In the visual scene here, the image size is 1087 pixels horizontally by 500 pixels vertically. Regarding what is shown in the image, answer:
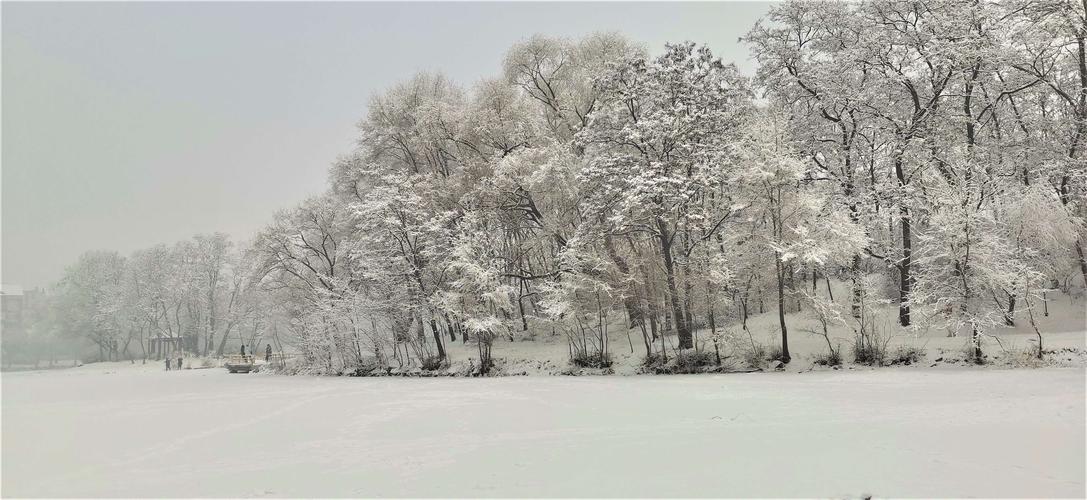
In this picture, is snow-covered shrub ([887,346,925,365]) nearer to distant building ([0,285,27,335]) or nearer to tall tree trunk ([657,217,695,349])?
tall tree trunk ([657,217,695,349])

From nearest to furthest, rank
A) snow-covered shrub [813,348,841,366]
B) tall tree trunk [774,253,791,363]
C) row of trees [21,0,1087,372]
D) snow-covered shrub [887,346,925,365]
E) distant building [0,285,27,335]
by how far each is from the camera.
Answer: snow-covered shrub [887,346,925,365]
row of trees [21,0,1087,372]
snow-covered shrub [813,348,841,366]
tall tree trunk [774,253,791,363]
distant building [0,285,27,335]

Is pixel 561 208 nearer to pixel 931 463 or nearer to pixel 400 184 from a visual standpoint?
pixel 400 184

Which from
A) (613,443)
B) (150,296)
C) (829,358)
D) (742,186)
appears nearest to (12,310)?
(150,296)

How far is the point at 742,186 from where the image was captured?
22.3 metres

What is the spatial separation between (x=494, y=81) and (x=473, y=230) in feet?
27.4

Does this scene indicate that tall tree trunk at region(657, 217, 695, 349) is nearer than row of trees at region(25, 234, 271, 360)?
Yes

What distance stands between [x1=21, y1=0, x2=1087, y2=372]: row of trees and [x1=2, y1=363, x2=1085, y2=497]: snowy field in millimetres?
5132

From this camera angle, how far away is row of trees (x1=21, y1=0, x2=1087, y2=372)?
19828 mm

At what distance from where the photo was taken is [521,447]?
9703 mm

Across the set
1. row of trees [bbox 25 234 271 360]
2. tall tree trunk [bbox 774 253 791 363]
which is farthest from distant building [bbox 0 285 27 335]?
tall tree trunk [bbox 774 253 791 363]

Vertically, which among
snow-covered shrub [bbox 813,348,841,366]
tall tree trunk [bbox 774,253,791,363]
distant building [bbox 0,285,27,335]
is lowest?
snow-covered shrub [bbox 813,348,841,366]

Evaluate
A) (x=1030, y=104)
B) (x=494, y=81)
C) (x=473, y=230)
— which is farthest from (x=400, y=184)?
(x=1030, y=104)

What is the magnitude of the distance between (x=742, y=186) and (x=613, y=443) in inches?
611

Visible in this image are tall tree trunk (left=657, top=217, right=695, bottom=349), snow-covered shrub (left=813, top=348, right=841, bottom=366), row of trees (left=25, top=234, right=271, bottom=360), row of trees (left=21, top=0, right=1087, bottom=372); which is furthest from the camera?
row of trees (left=25, top=234, right=271, bottom=360)
